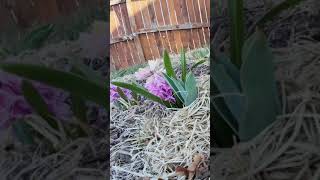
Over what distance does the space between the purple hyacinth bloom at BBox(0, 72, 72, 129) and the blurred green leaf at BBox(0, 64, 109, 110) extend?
0.07 ft

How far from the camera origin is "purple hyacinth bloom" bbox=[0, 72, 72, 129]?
94cm

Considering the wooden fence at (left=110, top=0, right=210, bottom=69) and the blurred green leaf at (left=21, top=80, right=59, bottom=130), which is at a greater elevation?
the wooden fence at (left=110, top=0, right=210, bottom=69)

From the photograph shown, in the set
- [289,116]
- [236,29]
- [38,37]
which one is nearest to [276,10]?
[236,29]

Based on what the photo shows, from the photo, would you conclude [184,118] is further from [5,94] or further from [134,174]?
[5,94]

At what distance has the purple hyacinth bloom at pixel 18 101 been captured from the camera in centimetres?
94

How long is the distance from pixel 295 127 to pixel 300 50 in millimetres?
139

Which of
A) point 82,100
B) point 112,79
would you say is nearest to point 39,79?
point 82,100

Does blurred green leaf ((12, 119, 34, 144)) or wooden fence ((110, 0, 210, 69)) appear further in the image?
wooden fence ((110, 0, 210, 69))

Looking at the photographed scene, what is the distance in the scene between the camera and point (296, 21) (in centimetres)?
79

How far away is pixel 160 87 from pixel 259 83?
0.56 metres

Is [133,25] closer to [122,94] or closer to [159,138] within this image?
[122,94]

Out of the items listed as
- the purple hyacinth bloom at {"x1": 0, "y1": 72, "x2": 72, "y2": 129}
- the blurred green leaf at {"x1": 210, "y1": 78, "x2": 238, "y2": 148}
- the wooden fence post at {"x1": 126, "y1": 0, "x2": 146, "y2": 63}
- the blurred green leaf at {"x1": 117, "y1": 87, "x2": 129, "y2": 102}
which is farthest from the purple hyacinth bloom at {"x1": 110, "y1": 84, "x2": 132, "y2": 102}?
the blurred green leaf at {"x1": 210, "y1": 78, "x2": 238, "y2": 148}

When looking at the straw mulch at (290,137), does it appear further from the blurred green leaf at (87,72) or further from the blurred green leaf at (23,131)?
the blurred green leaf at (23,131)

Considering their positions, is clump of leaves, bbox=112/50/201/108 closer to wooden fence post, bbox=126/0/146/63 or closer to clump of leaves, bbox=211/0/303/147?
wooden fence post, bbox=126/0/146/63
